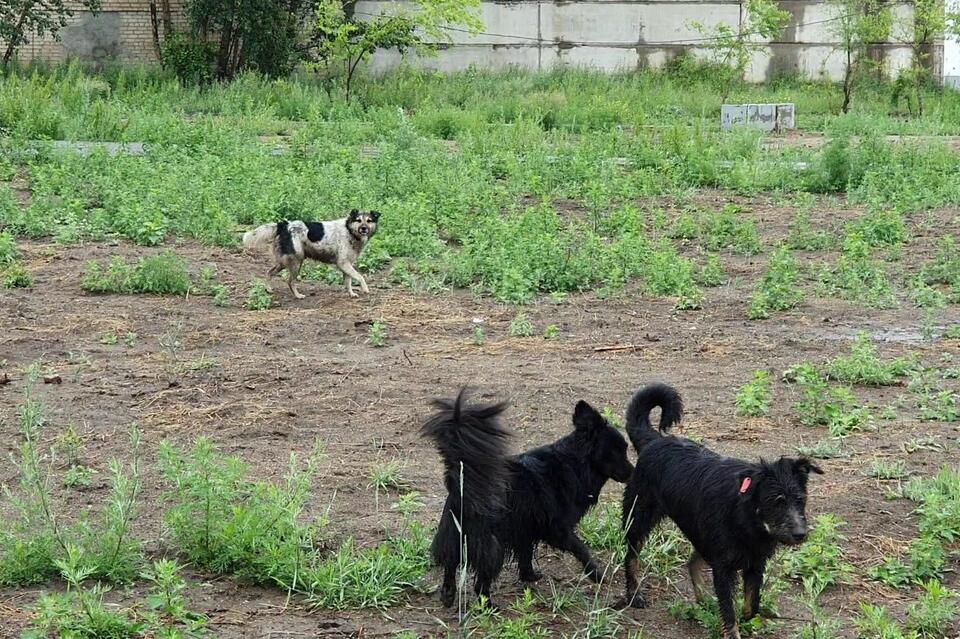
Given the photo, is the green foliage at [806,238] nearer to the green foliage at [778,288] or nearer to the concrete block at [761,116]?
the green foliage at [778,288]

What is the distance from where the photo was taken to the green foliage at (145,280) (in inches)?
412

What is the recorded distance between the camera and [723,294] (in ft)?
35.6

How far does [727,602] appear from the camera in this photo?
496cm

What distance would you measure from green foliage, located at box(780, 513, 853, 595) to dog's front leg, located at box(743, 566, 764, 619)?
0.45 meters

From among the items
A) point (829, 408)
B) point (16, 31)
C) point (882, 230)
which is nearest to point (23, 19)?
point (16, 31)

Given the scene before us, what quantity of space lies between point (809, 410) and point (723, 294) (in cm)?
346

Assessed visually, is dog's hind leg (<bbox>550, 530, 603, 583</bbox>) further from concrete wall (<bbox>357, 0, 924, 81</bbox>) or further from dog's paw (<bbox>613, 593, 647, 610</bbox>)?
concrete wall (<bbox>357, 0, 924, 81</bbox>)

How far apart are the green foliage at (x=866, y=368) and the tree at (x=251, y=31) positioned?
1988 centimetres

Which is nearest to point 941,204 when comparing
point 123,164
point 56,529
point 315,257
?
point 315,257

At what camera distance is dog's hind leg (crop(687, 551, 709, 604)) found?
5.31 metres

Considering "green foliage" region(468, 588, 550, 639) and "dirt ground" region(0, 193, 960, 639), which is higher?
"dirt ground" region(0, 193, 960, 639)

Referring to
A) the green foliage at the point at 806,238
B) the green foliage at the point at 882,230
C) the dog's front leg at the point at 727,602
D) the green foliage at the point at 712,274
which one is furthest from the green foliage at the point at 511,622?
the green foliage at the point at 882,230

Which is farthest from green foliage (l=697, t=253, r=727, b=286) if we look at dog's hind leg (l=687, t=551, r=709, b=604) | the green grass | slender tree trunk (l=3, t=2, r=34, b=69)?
slender tree trunk (l=3, t=2, r=34, b=69)

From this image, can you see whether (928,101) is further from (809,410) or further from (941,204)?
(809,410)
